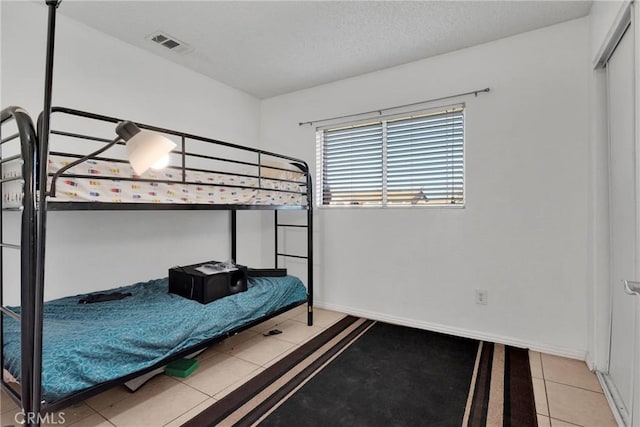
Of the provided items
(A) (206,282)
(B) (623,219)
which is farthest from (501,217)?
(A) (206,282)

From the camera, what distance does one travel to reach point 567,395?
6.05 feet

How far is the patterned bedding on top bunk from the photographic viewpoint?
4.96 ft

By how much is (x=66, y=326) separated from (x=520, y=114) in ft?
10.8

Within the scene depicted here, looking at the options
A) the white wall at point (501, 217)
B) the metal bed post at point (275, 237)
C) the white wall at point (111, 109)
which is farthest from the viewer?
the metal bed post at point (275, 237)

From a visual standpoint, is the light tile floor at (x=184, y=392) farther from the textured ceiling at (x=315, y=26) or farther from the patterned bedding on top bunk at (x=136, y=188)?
the textured ceiling at (x=315, y=26)

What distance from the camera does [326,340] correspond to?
2625mm

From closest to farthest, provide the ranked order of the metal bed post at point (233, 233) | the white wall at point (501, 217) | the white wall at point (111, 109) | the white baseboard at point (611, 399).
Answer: the white baseboard at point (611, 399) < the white wall at point (111, 109) < the white wall at point (501, 217) < the metal bed post at point (233, 233)

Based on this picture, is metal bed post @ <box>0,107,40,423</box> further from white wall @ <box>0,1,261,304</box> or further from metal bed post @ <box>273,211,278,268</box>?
metal bed post @ <box>273,211,278,268</box>

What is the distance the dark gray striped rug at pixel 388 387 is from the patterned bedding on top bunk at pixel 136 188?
122cm

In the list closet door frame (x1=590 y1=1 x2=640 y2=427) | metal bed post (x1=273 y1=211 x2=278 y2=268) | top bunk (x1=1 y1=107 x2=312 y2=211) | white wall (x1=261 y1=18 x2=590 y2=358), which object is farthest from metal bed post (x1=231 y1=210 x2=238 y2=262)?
closet door frame (x1=590 y1=1 x2=640 y2=427)

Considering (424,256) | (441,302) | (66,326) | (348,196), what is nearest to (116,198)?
(66,326)

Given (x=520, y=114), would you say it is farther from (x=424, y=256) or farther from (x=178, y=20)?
(x=178, y=20)

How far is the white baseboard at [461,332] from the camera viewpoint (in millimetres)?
2308

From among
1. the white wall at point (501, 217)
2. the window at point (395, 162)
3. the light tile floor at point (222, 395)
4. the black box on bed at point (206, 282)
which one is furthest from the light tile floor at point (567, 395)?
the black box on bed at point (206, 282)
